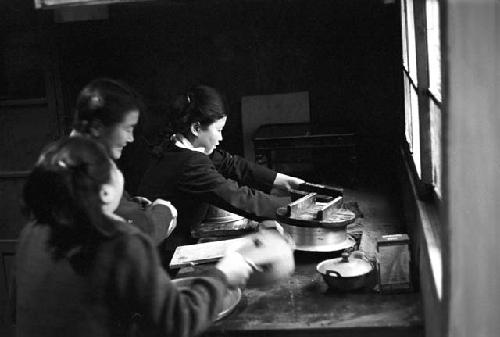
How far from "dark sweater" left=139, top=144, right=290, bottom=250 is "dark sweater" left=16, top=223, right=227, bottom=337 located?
1.87 meters

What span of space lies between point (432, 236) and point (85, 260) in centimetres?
131

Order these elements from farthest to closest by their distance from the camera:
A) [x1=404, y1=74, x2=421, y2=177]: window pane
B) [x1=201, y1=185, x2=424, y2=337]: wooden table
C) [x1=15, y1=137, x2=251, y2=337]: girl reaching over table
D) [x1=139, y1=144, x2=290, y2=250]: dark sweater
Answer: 1. [x1=139, y1=144, x2=290, y2=250]: dark sweater
2. [x1=404, y1=74, x2=421, y2=177]: window pane
3. [x1=201, y1=185, x2=424, y2=337]: wooden table
4. [x1=15, y1=137, x2=251, y2=337]: girl reaching over table

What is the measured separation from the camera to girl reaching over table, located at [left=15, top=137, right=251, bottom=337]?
6.08 feet

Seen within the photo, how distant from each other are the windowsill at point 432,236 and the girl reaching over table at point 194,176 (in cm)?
106

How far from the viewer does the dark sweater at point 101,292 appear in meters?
1.87

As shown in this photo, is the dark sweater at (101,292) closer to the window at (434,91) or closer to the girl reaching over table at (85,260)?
the girl reaching over table at (85,260)

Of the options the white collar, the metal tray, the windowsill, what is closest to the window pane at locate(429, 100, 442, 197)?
the windowsill

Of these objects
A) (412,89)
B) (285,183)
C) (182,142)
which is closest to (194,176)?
(182,142)

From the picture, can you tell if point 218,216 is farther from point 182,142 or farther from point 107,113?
point 107,113

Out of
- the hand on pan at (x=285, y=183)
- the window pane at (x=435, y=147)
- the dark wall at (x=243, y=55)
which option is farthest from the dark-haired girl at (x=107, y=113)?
the dark wall at (x=243, y=55)

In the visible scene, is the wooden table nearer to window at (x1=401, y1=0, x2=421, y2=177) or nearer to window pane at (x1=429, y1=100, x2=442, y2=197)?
window pane at (x1=429, y1=100, x2=442, y2=197)

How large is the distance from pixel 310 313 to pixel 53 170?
1231 mm

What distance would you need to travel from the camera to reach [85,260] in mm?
1863

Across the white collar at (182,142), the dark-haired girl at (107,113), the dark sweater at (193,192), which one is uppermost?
the dark-haired girl at (107,113)
